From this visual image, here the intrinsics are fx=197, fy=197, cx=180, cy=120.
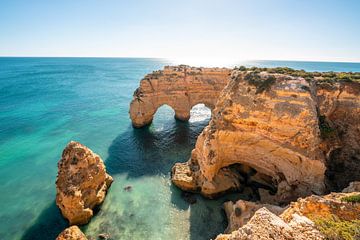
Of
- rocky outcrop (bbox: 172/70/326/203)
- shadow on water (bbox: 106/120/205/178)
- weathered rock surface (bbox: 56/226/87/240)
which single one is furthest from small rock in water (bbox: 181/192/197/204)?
weathered rock surface (bbox: 56/226/87/240)

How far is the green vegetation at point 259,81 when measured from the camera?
16.4m

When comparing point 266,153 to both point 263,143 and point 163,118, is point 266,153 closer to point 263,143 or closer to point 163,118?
point 263,143

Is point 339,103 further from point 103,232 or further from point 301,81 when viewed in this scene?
point 103,232

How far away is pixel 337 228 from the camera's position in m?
6.99

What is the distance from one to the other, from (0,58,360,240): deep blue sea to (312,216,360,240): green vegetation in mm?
8893

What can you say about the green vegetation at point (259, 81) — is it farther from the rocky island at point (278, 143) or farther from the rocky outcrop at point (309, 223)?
the rocky outcrop at point (309, 223)

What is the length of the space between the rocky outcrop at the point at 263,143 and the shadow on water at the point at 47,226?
33.0 ft

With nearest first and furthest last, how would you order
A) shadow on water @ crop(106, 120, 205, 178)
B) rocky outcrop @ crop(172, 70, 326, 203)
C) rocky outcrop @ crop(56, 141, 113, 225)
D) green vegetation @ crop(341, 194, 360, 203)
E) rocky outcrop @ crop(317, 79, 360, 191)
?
green vegetation @ crop(341, 194, 360, 203) < rocky outcrop @ crop(172, 70, 326, 203) < rocky outcrop @ crop(56, 141, 113, 225) < rocky outcrop @ crop(317, 79, 360, 191) < shadow on water @ crop(106, 120, 205, 178)

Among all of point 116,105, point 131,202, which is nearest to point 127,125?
point 116,105

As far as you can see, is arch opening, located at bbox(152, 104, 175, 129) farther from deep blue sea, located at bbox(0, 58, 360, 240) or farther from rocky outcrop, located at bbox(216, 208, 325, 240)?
rocky outcrop, located at bbox(216, 208, 325, 240)

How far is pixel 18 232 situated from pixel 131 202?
8388mm

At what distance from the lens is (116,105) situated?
4928 centimetres

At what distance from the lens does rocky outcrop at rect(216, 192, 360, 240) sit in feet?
22.1

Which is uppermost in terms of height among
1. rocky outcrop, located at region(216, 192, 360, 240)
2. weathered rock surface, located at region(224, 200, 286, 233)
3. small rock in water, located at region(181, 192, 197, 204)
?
rocky outcrop, located at region(216, 192, 360, 240)
